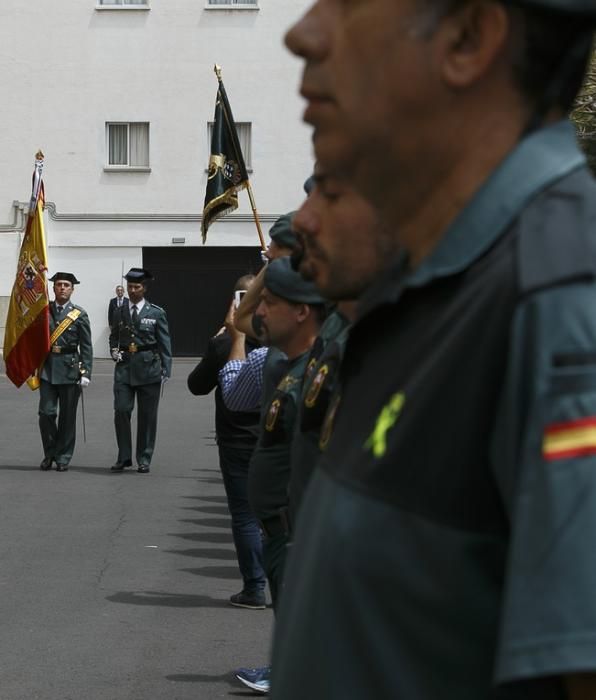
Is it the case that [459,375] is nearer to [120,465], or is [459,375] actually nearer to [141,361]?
[120,465]

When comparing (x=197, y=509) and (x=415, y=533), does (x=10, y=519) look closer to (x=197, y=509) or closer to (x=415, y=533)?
(x=197, y=509)

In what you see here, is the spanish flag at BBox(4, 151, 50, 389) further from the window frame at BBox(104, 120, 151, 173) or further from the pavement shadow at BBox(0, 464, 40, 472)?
the window frame at BBox(104, 120, 151, 173)

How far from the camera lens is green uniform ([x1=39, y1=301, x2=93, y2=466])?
52.0 ft

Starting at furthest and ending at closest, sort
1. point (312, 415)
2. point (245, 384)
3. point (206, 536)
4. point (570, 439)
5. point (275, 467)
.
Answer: point (206, 536) < point (245, 384) < point (275, 467) < point (312, 415) < point (570, 439)

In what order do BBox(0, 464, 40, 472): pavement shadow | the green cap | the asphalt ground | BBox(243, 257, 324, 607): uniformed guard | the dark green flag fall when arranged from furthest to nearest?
BBox(0, 464, 40, 472): pavement shadow, the dark green flag, the asphalt ground, BBox(243, 257, 324, 607): uniformed guard, the green cap

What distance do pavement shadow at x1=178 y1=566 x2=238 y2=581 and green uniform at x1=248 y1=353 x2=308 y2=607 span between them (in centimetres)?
409

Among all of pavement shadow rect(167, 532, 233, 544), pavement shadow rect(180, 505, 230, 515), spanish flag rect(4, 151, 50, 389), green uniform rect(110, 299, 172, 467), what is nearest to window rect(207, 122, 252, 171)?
spanish flag rect(4, 151, 50, 389)

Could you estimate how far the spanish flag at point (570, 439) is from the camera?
1300 millimetres

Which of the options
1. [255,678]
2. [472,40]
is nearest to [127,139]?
[255,678]

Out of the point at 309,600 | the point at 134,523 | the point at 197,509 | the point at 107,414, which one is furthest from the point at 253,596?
the point at 107,414

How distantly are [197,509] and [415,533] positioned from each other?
36.6ft

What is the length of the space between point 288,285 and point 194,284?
31447 millimetres

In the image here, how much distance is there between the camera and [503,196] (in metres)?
1.50

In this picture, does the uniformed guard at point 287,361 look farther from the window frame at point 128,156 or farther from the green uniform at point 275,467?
the window frame at point 128,156
